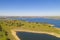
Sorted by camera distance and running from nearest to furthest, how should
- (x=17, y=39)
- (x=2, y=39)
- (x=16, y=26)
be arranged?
(x=2, y=39)
(x=17, y=39)
(x=16, y=26)

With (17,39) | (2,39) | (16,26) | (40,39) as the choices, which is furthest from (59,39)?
(16,26)

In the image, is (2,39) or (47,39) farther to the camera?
(47,39)

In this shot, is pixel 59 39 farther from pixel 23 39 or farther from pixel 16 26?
pixel 16 26

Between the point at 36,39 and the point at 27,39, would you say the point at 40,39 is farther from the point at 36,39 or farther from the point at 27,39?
the point at 27,39

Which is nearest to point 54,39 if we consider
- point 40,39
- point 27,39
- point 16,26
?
point 40,39

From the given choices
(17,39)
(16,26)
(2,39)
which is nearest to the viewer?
(2,39)

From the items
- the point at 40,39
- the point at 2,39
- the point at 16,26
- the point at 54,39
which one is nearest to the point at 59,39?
the point at 54,39

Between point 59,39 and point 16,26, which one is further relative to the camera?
point 16,26

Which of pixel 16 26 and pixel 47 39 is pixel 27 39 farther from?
pixel 16 26
